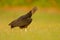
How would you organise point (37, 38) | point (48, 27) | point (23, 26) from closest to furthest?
point (37, 38) < point (23, 26) < point (48, 27)

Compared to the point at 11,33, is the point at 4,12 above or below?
above

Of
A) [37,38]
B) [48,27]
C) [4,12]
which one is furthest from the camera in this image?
[4,12]

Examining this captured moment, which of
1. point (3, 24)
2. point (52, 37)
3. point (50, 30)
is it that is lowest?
point (52, 37)

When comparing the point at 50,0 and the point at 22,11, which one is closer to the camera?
the point at 22,11

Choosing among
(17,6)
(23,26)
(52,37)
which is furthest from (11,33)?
(17,6)

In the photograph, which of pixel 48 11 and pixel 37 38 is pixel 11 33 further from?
pixel 48 11

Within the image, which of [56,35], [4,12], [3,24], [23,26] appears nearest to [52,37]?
[56,35]

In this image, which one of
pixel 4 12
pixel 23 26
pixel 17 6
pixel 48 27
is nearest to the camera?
pixel 23 26

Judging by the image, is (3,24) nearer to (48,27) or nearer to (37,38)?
(48,27)

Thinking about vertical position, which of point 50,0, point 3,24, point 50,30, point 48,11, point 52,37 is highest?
point 50,0
